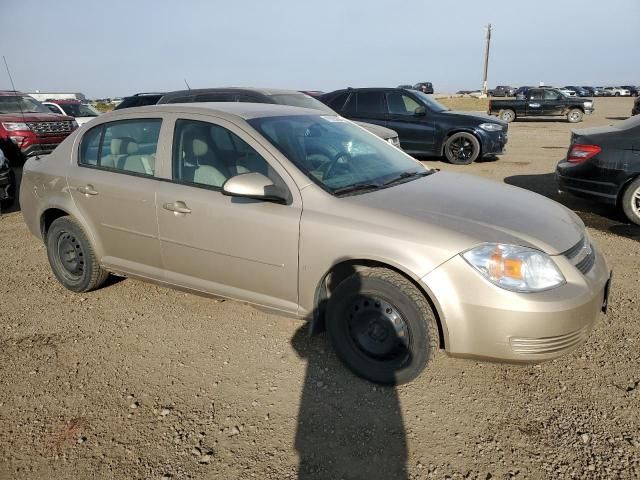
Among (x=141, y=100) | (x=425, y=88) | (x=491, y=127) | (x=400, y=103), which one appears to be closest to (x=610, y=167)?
(x=491, y=127)

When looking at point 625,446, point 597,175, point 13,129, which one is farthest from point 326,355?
point 13,129

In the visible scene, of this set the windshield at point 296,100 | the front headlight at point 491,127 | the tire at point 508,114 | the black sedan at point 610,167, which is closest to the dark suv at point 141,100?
the windshield at point 296,100

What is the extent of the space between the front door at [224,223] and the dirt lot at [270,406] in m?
0.46

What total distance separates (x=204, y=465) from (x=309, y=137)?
2.18 metres

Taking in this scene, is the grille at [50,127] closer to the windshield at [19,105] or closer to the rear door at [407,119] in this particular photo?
the windshield at [19,105]

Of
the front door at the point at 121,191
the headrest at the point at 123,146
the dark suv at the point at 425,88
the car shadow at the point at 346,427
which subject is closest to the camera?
the car shadow at the point at 346,427

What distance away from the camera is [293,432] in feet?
8.28

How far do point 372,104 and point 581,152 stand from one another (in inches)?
221

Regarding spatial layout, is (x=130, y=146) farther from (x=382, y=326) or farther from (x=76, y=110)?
(x=76, y=110)

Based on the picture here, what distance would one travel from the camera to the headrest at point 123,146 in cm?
369

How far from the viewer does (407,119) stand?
422 inches

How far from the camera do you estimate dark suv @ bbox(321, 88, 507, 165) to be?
34.3 feet

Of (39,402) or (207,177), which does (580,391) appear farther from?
(39,402)

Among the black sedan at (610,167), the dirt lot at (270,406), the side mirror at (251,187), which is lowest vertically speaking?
the dirt lot at (270,406)
